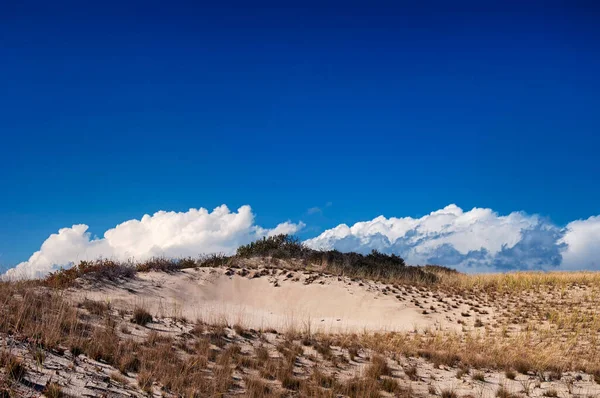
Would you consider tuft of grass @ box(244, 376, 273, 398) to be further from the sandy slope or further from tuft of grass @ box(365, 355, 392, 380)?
the sandy slope

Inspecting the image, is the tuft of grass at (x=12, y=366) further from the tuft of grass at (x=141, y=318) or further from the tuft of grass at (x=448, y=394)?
the tuft of grass at (x=448, y=394)

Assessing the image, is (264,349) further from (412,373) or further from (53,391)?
(53,391)

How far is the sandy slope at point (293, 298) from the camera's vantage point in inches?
916

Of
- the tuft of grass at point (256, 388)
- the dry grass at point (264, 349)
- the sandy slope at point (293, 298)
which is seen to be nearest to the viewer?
the tuft of grass at point (256, 388)

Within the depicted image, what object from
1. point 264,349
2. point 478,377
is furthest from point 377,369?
point 264,349

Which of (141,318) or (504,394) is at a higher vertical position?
(141,318)

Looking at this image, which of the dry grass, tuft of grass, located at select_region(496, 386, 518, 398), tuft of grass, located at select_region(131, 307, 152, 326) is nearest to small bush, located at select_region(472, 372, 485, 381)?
the dry grass

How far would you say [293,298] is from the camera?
2794 cm

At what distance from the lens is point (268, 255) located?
3406 centimetres

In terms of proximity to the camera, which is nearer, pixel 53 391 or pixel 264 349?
pixel 53 391

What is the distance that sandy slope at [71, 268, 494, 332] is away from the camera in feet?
76.3

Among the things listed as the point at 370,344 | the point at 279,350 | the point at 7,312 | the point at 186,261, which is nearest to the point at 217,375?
the point at 279,350

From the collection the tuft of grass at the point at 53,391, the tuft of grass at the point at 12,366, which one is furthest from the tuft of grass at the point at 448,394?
the tuft of grass at the point at 12,366

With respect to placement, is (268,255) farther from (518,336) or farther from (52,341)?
(52,341)
